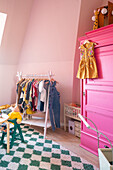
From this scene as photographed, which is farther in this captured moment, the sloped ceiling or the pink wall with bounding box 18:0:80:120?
the sloped ceiling

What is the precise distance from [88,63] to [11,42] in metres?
2.31

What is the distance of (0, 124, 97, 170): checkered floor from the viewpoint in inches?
78.3

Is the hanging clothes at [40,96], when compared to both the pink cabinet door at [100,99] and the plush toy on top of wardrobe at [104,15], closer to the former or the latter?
the pink cabinet door at [100,99]

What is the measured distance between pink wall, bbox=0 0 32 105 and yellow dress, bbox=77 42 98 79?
180 cm

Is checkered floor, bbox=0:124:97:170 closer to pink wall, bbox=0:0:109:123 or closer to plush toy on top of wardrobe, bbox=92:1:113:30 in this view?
pink wall, bbox=0:0:109:123

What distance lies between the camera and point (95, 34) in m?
2.26

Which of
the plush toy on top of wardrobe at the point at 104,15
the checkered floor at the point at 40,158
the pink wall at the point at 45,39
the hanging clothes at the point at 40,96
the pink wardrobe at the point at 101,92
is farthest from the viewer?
the hanging clothes at the point at 40,96

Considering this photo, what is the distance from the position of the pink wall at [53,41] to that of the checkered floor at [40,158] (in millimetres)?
1356

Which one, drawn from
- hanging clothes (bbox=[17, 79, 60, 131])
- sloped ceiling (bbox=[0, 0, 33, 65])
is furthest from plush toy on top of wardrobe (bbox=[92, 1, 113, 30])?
sloped ceiling (bbox=[0, 0, 33, 65])

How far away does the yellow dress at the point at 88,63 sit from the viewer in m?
2.31

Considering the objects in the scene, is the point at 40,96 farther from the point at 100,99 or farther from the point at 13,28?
the point at 13,28

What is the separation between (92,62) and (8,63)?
2665 mm

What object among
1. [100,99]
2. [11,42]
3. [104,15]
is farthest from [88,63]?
[11,42]

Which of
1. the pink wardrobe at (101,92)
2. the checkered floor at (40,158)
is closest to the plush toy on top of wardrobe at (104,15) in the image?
the pink wardrobe at (101,92)
